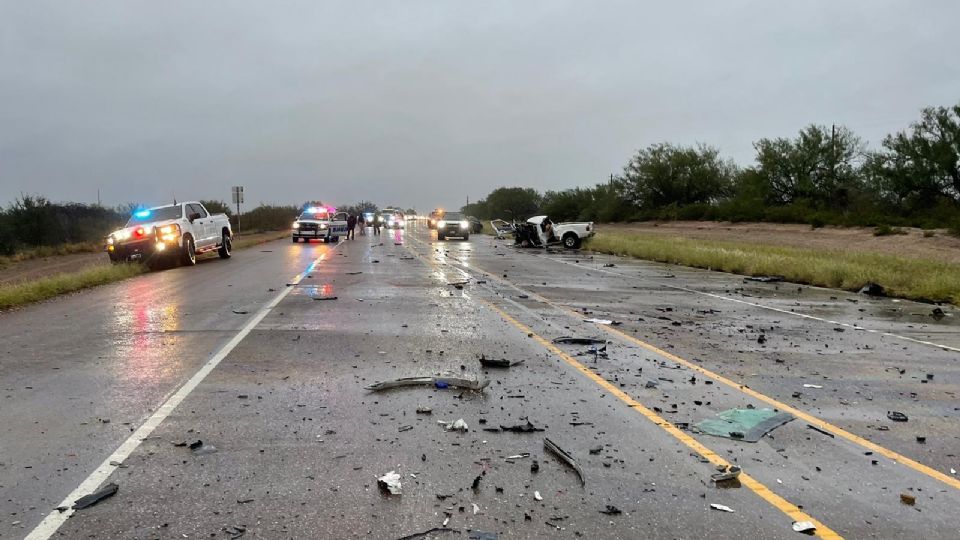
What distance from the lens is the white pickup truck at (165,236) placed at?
21.5 meters

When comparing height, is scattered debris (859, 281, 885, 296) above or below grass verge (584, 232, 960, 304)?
below

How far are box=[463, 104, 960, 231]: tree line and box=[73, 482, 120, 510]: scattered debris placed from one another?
40.4m

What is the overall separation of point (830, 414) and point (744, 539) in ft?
10.1

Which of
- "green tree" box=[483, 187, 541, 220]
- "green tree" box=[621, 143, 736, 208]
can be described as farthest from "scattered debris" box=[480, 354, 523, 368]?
"green tree" box=[483, 187, 541, 220]

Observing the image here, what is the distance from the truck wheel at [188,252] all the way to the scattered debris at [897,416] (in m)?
21.3

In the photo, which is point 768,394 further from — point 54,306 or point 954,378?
point 54,306

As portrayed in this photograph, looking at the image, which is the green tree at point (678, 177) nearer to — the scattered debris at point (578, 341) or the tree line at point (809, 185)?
the tree line at point (809, 185)

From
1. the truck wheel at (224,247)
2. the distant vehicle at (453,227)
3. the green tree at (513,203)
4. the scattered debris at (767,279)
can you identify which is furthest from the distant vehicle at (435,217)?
the green tree at (513,203)

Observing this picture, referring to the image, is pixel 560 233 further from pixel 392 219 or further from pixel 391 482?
pixel 392 219

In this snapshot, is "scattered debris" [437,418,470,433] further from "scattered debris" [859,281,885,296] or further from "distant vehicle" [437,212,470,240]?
"distant vehicle" [437,212,470,240]

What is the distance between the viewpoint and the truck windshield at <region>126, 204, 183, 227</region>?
22.6 meters

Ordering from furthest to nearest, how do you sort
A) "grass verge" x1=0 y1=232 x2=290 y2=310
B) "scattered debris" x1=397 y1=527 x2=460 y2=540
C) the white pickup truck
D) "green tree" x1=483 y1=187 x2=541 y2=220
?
"green tree" x1=483 y1=187 x2=541 y2=220
the white pickup truck
"grass verge" x1=0 y1=232 x2=290 y2=310
"scattered debris" x1=397 y1=527 x2=460 y2=540

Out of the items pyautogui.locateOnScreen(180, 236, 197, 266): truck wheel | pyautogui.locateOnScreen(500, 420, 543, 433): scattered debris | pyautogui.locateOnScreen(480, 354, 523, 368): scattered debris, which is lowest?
pyautogui.locateOnScreen(500, 420, 543, 433): scattered debris

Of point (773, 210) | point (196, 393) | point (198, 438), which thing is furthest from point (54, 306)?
point (773, 210)
